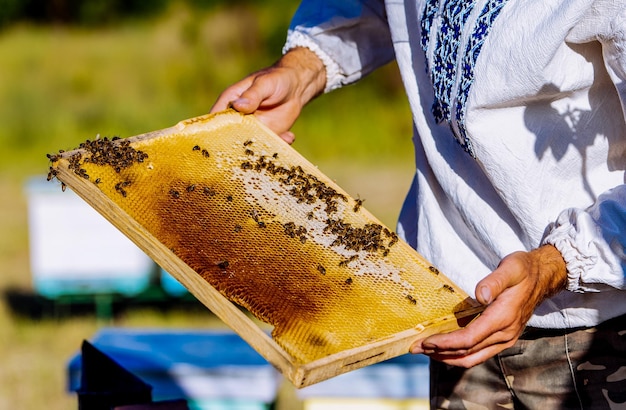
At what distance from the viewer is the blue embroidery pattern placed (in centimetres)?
186

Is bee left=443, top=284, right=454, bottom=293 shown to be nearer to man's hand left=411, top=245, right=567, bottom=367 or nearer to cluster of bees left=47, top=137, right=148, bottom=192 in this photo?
man's hand left=411, top=245, right=567, bottom=367

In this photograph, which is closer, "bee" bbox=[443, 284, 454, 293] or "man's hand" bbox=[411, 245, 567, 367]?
"man's hand" bbox=[411, 245, 567, 367]

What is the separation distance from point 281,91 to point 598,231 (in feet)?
3.37

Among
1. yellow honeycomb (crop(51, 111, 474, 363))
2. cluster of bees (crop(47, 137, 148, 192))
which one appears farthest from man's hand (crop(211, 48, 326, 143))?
cluster of bees (crop(47, 137, 148, 192))

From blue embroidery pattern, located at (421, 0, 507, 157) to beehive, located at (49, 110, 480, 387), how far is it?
1.03 feet

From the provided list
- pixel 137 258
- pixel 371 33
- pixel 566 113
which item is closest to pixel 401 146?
pixel 137 258

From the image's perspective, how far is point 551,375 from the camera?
2.01m

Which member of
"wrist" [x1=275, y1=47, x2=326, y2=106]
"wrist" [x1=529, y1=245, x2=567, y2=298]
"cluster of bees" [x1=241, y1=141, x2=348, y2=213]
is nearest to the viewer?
"wrist" [x1=529, y1=245, x2=567, y2=298]

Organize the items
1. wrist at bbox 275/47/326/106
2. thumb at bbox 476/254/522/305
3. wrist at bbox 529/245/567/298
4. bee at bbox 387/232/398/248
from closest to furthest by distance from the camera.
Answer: thumb at bbox 476/254/522/305
wrist at bbox 529/245/567/298
bee at bbox 387/232/398/248
wrist at bbox 275/47/326/106

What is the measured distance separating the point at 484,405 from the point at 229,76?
30.4 ft

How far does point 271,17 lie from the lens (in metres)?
12.3

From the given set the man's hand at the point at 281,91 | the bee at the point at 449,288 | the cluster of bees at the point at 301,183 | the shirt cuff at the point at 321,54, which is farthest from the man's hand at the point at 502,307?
the shirt cuff at the point at 321,54

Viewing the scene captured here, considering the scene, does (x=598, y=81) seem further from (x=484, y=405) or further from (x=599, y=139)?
(x=484, y=405)

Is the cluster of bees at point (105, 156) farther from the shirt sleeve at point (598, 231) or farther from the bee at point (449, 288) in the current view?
the shirt sleeve at point (598, 231)
